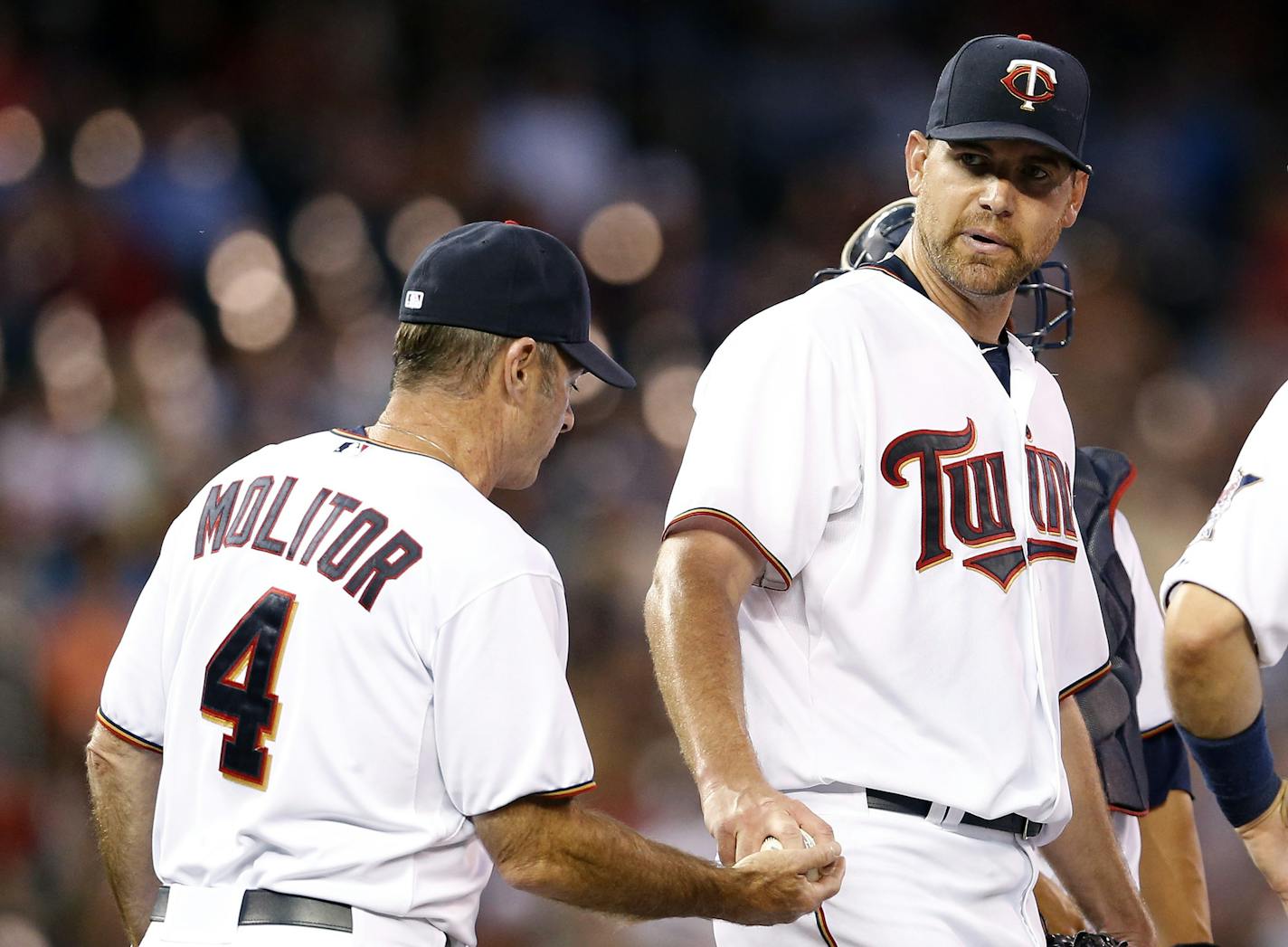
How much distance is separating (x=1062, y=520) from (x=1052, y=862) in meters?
0.60

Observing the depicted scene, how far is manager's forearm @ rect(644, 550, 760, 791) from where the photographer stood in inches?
77.1

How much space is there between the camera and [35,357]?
6.31 m

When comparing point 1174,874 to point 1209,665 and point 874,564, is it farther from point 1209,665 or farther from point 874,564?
point 874,564

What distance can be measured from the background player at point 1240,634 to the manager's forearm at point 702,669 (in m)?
0.73

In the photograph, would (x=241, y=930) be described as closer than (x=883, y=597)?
Yes

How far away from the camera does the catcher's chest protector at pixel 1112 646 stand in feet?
9.97

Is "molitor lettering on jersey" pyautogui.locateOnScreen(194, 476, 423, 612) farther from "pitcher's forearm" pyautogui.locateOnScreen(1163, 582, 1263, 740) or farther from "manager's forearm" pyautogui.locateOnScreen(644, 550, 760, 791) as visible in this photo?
"pitcher's forearm" pyautogui.locateOnScreen(1163, 582, 1263, 740)

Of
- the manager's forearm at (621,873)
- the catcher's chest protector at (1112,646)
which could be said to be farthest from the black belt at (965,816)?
the catcher's chest protector at (1112,646)

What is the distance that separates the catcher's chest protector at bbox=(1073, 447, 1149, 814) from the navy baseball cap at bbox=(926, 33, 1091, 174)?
0.94 meters

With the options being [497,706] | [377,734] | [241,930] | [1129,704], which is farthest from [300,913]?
[1129,704]

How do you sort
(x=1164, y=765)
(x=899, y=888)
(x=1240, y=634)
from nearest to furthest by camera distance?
(x=899, y=888) → (x=1240, y=634) → (x=1164, y=765)

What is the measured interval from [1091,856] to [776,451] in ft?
3.23

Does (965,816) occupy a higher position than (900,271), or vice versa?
(900,271)

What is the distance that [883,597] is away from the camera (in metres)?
2.18
